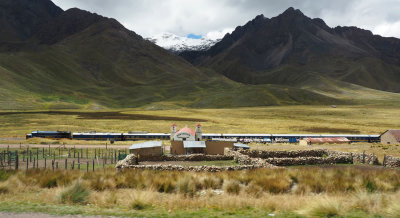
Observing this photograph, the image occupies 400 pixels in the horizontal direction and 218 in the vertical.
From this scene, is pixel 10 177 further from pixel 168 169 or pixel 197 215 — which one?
pixel 197 215

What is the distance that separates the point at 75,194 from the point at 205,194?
665 centimetres

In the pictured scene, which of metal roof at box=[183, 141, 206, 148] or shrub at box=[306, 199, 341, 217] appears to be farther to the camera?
metal roof at box=[183, 141, 206, 148]

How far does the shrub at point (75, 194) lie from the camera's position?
14682mm

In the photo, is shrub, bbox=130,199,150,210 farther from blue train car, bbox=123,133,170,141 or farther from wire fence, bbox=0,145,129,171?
blue train car, bbox=123,133,170,141

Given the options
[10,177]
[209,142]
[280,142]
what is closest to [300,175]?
[10,177]

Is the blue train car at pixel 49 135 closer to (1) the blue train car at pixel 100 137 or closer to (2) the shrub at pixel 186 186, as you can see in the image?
(1) the blue train car at pixel 100 137

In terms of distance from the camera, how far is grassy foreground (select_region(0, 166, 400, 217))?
42.2 ft

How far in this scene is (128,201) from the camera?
45.6ft

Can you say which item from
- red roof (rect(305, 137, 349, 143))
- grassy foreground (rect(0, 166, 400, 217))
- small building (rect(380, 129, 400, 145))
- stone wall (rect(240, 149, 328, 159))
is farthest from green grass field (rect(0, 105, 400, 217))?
small building (rect(380, 129, 400, 145))

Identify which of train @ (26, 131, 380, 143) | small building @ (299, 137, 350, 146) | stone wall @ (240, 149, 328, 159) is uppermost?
train @ (26, 131, 380, 143)

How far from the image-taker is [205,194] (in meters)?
16.8

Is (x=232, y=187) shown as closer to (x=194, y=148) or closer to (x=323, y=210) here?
(x=323, y=210)

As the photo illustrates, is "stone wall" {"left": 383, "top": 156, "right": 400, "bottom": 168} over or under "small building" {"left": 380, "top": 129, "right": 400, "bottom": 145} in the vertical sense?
under

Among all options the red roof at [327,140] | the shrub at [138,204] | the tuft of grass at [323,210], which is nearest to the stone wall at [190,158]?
the shrub at [138,204]
